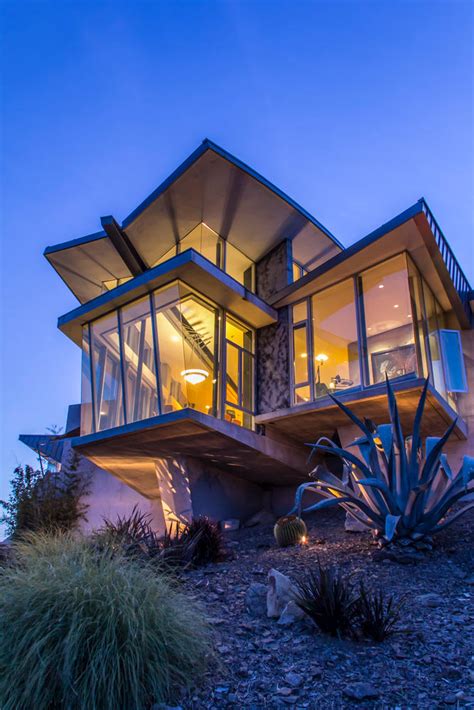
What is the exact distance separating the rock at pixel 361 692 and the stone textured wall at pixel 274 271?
36.7 feet

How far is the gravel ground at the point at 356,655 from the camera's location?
3.16 metres

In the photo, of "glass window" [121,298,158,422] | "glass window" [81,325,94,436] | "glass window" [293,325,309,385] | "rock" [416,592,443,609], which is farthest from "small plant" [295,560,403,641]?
"glass window" [81,325,94,436]

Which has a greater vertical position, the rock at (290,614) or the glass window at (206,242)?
the glass window at (206,242)

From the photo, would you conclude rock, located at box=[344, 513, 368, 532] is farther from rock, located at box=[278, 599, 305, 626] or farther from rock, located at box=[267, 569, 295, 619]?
rock, located at box=[278, 599, 305, 626]

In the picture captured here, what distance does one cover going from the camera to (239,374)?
490 inches

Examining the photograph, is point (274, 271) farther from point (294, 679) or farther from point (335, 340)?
point (294, 679)

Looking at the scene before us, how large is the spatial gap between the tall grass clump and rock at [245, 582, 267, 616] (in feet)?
3.18

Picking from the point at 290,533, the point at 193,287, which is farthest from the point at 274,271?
the point at 290,533

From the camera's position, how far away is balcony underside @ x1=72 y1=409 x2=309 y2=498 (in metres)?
10.3

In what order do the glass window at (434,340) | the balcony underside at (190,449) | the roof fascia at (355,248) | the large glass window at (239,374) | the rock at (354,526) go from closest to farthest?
1. the rock at (354,526)
2. the roof fascia at (355,248)
3. the balcony underside at (190,449)
4. the glass window at (434,340)
5. the large glass window at (239,374)

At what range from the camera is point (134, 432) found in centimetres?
1085

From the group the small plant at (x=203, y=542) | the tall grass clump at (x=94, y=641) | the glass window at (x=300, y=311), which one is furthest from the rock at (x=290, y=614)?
the glass window at (x=300, y=311)

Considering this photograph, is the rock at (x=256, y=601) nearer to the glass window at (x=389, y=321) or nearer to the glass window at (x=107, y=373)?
the glass window at (x=389, y=321)

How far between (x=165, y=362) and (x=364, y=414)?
449 cm
